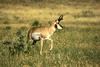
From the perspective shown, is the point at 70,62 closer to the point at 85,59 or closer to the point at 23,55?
the point at 85,59

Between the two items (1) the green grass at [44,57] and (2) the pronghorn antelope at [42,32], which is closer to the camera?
(1) the green grass at [44,57]

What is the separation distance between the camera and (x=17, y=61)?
13.1m

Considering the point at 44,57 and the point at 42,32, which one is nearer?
the point at 44,57

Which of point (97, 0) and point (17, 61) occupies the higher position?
point (17, 61)

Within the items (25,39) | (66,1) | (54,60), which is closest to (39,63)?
(54,60)

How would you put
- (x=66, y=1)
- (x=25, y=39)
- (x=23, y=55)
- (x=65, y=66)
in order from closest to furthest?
(x=65, y=66) → (x=23, y=55) → (x=25, y=39) → (x=66, y=1)

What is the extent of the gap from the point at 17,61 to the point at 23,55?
5.02 ft

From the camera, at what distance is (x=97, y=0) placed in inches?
3986

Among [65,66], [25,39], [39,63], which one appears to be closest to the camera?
[65,66]

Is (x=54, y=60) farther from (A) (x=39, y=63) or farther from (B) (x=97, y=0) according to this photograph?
(B) (x=97, y=0)

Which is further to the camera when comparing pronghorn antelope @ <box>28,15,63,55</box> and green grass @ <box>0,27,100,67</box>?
pronghorn antelope @ <box>28,15,63,55</box>

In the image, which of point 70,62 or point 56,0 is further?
point 56,0

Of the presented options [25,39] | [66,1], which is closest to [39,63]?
[25,39]

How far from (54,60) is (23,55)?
1812mm
